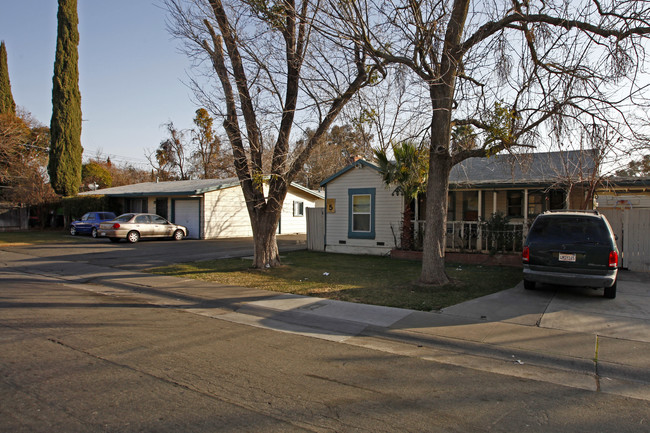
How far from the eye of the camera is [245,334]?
6527mm

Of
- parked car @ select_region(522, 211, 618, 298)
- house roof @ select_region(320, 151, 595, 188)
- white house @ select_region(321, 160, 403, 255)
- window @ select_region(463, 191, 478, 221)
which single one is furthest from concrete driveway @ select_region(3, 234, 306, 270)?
parked car @ select_region(522, 211, 618, 298)

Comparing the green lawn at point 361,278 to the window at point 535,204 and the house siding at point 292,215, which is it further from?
the house siding at point 292,215

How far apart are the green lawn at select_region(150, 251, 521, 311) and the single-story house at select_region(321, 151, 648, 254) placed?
162 cm

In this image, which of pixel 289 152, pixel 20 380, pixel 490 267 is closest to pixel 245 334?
pixel 20 380

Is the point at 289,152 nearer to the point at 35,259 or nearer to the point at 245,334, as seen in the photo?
the point at 245,334

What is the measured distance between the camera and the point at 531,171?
15.0 m

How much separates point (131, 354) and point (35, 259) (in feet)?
41.4

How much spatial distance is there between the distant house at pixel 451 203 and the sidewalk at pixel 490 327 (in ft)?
17.8

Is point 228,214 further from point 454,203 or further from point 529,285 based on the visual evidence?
point 529,285

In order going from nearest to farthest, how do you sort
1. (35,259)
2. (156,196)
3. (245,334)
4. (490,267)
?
(245,334) → (490,267) → (35,259) → (156,196)

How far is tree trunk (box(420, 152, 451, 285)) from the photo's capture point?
9594mm

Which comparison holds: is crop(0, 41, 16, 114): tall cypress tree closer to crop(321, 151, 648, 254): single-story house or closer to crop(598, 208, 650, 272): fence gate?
crop(321, 151, 648, 254): single-story house

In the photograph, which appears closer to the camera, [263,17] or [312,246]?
[263,17]

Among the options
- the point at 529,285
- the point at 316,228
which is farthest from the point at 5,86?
the point at 529,285
